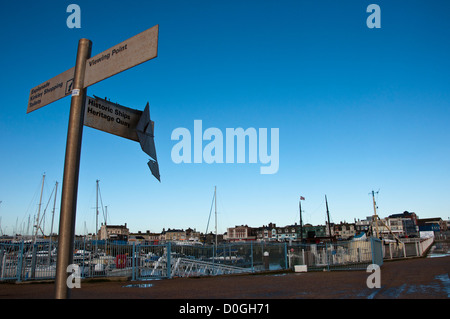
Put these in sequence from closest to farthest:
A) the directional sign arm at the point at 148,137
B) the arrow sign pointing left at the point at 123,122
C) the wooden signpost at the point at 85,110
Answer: the wooden signpost at the point at 85,110
the arrow sign pointing left at the point at 123,122
the directional sign arm at the point at 148,137

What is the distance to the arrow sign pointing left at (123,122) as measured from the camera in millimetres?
4574

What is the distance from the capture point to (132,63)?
387 cm

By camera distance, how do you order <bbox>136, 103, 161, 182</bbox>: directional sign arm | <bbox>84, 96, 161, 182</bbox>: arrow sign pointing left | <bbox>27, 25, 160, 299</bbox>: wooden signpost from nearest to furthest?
<bbox>27, 25, 160, 299</bbox>: wooden signpost → <bbox>84, 96, 161, 182</bbox>: arrow sign pointing left → <bbox>136, 103, 161, 182</bbox>: directional sign arm

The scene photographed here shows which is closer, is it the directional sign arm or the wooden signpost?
the wooden signpost

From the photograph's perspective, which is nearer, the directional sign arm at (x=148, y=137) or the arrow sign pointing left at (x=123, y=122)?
the arrow sign pointing left at (x=123, y=122)

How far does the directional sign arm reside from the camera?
485 cm

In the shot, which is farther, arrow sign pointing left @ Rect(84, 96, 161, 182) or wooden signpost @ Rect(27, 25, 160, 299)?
arrow sign pointing left @ Rect(84, 96, 161, 182)

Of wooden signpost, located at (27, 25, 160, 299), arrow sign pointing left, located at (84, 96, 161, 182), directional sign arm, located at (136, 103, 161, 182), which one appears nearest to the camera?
wooden signpost, located at (27, 25, 160, 299)

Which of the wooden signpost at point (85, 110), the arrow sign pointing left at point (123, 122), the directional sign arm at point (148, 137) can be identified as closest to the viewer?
the wooden signpost at point (85, 110)

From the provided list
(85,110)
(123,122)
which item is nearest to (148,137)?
(123,122)
